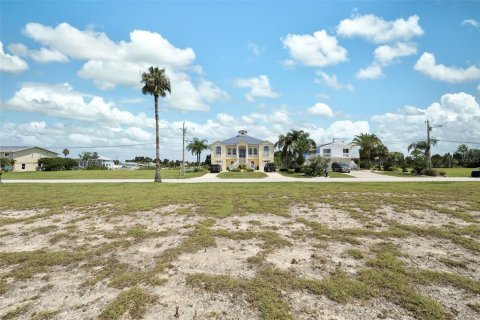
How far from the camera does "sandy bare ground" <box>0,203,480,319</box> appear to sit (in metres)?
4.15

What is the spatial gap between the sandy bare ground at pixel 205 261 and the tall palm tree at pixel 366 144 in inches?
2360

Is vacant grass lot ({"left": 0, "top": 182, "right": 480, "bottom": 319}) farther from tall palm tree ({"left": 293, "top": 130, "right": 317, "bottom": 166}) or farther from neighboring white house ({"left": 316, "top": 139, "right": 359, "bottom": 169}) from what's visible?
neighboring white house ({"left": 316, "top": 139, "right": 359, "bottom": 169})

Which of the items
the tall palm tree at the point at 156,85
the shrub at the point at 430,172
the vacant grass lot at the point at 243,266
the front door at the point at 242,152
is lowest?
the vacant grass lot at the point at 243,266

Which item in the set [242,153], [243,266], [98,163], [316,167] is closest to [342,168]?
[316,167]

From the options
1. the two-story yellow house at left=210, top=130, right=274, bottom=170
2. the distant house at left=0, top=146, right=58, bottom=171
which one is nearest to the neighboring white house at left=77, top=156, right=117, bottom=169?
the distant house at left=0, top=146, right=58, bottom=171

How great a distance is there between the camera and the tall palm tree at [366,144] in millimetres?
66312

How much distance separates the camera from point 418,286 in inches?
187

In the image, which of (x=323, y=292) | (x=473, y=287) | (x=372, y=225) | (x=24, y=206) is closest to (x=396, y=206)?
(x=372, y=225)

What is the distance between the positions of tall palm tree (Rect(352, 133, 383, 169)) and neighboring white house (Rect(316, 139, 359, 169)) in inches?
88.5

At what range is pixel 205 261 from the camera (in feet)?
19.6

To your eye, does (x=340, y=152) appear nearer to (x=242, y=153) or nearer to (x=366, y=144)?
(x=366, y=144)

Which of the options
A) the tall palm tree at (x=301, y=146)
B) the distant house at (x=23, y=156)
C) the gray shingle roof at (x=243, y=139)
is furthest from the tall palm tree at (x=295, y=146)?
the distant house at (x=23, y=156)

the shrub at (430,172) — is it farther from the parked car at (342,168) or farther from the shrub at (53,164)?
the shrub at (53,164)

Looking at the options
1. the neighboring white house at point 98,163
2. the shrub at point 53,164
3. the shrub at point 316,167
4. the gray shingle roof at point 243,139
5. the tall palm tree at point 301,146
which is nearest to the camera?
the shrub at point 316,167
